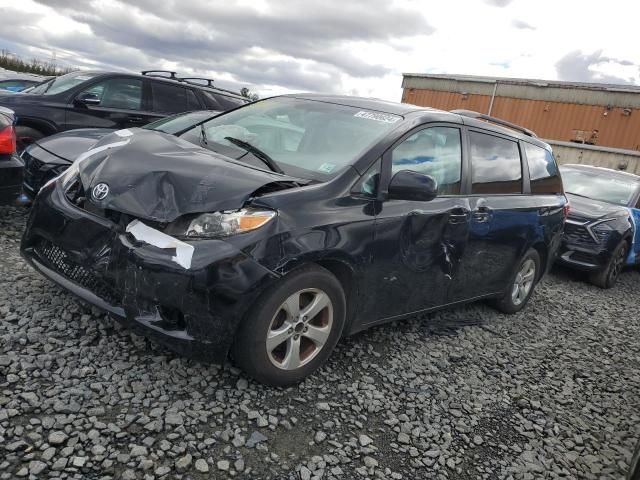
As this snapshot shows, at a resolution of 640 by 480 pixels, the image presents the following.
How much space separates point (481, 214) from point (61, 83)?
571 centimetres

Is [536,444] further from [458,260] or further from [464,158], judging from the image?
[464,158]

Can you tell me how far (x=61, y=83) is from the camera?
6719mm

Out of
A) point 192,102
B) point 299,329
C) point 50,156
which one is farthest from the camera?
point 192,102

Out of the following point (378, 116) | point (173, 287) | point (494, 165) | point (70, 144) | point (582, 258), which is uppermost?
point (378, 116)

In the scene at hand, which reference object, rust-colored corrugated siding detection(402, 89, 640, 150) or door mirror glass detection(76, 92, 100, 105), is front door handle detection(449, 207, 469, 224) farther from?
rust-colored corrugated siding detection(402, 89, 640, 150)

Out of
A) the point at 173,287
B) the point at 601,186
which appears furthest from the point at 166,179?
the point at 601,186

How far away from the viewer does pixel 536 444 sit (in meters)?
2.92

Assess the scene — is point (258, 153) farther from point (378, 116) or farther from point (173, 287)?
point (173, 287)

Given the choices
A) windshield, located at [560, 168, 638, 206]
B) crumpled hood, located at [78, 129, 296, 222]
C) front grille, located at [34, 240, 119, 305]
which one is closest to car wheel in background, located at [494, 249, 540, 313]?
crumpled hood, located at [78, 129, 296, 222]

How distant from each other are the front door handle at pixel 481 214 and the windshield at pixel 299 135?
3.25ft

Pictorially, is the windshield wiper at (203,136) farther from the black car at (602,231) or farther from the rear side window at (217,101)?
the black car at (602,231)

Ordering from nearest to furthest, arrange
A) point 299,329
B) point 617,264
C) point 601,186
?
point 299,329 → point 617,264 → point 601,186

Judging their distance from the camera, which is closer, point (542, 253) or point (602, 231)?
point (542, 253)

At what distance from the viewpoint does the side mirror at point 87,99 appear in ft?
21.0
